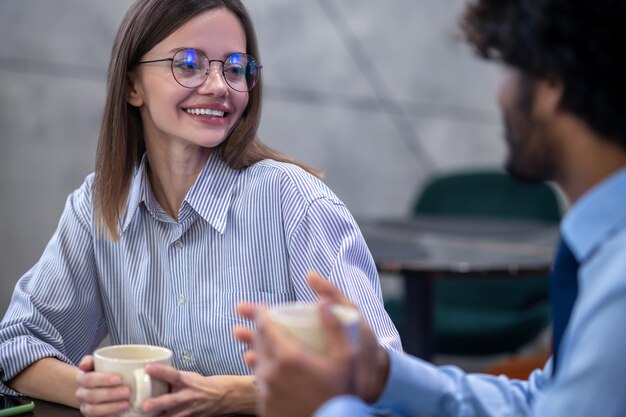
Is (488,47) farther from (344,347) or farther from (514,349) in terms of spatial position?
(514,349)

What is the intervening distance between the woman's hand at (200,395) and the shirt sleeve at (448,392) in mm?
310

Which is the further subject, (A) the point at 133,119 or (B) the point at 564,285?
(A) the point at 133,119

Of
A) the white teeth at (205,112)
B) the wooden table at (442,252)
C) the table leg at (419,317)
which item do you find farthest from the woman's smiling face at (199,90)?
the table leg at (419,317)

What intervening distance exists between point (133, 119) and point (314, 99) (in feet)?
9.42

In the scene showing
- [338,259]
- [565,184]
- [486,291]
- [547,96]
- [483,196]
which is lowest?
[486,291]

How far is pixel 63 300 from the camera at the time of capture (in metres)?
1.78

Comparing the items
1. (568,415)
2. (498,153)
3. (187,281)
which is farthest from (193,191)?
(498,153)

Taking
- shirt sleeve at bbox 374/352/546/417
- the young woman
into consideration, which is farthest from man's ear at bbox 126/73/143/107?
shirt sleeve at bbox 374/352/546/417

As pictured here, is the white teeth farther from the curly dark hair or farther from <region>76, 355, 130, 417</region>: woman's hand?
the curly dark hair

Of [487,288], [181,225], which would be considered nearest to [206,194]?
[181,225]

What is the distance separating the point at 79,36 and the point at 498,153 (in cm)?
272

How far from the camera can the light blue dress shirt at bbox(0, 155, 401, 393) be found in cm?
164

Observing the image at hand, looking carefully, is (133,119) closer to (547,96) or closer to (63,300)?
(63,300)

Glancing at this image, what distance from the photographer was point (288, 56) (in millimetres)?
4609
